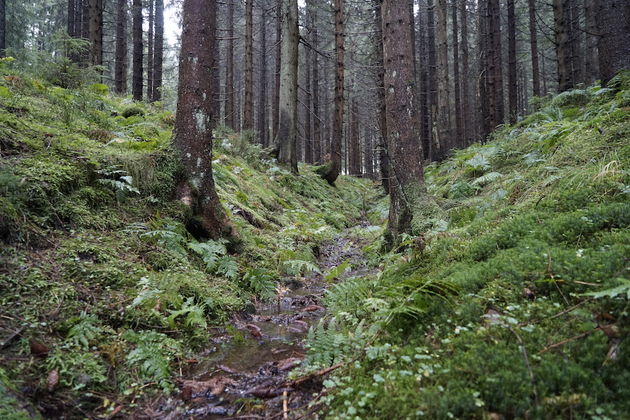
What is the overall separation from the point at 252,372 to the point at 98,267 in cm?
188

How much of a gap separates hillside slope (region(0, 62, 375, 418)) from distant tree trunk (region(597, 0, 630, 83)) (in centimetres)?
961

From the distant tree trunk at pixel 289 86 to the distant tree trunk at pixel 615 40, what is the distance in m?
9.31

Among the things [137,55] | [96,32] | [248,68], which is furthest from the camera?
[137,55]

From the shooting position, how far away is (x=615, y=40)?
9.22 metres

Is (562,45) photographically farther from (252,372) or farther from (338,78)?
(252,372)

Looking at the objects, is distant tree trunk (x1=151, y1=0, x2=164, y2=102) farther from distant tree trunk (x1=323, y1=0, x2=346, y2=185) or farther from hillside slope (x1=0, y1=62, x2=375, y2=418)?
hillside slope (x1=0, y1=62, x2=375, y2=418)

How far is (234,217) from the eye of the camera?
21.4 ft

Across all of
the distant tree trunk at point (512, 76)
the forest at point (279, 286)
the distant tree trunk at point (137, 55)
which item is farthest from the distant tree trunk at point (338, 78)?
the distant tree trunk at point (137, 55)

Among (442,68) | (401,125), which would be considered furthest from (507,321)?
(442,68)

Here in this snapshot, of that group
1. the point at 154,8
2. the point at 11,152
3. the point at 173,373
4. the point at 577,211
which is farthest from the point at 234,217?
the point at 154,8

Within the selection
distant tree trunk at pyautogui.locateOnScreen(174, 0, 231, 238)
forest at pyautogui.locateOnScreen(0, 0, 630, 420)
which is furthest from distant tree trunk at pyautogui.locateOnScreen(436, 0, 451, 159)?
distant tree trunk at pyautogui.locateOnScreen(174, 0, 231, 238)

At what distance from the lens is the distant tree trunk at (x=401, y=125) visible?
5.59m

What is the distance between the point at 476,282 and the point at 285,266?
11.8 feet

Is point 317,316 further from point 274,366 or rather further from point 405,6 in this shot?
point 405,6
